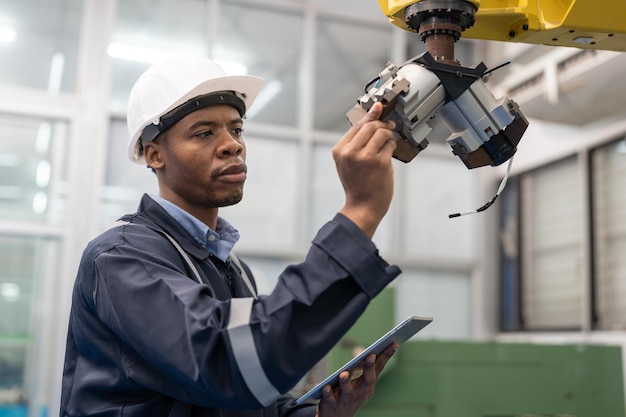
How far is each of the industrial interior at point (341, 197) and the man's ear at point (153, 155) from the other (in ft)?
5.69

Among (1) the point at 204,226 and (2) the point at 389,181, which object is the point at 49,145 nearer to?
(1) the point at 204,226

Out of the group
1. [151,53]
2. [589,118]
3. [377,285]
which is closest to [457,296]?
[589,118]

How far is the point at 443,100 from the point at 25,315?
3.59 metres

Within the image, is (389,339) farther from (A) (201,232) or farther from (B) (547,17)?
(B) (547,17)

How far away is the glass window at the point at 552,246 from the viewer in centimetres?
427

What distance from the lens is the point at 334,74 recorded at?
4.98 meters

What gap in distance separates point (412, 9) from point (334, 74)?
3.94 metres

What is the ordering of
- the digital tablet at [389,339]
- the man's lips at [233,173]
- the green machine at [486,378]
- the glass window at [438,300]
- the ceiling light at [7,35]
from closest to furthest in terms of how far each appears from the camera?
1. the digital tablet at [389,339]
2. the man's lips at [233,173]
3. the green machine at [486,378]
4. the ceiling light at [7,35]
5. the glass window at [438,300]

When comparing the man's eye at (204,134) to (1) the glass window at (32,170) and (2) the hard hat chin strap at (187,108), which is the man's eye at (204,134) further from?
(1) the glass window at (32,170)

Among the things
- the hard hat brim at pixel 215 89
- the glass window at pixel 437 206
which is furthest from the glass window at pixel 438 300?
the hard hat brim at pixel 215 89

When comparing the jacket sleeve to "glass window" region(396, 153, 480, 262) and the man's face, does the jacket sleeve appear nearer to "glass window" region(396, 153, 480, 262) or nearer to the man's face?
the man's face

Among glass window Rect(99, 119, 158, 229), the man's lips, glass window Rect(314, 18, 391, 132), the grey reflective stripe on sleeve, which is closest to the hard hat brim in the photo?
the man's lips

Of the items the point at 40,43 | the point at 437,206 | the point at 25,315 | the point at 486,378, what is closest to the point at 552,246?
the point at 437,206

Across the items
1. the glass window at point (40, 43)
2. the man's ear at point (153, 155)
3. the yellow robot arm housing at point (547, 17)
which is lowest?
the man's ear at point (153, 155)
